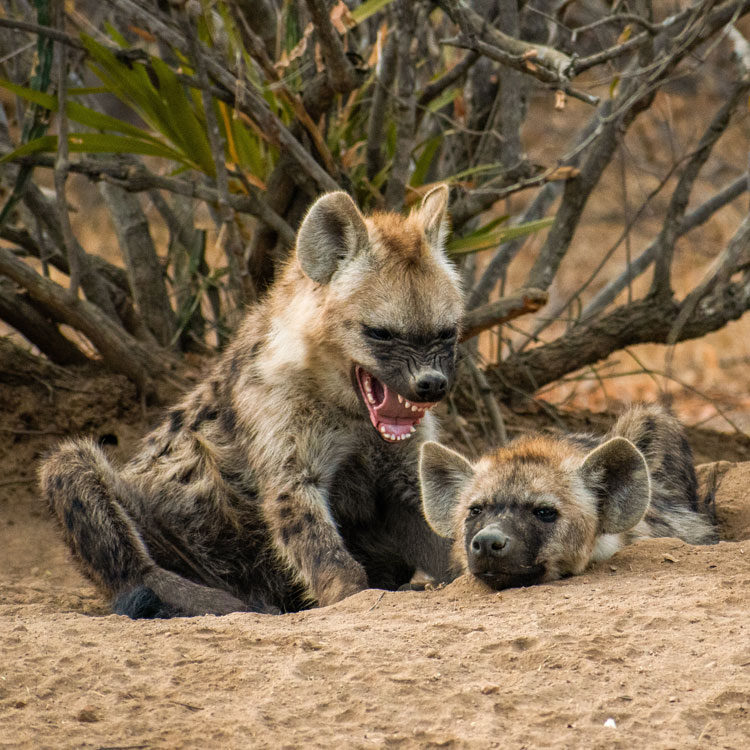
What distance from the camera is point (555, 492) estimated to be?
10.9 feet

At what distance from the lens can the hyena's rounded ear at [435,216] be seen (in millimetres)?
3852

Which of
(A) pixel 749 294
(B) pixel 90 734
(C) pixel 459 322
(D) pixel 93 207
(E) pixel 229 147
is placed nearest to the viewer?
(B) pixel 90 734

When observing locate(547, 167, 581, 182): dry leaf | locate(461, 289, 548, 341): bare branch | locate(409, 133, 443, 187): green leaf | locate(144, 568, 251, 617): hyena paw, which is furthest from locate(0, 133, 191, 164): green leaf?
locate(144, 568, 251, 617): hyena paw

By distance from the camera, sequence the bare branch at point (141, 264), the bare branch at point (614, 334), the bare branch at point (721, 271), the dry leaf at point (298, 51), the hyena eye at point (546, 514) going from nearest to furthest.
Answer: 1. the hyena eye at point (546, 514)
2. the dry leaf at point (298, 51)
3. the bare branch at point (721, 271)
4. the bare branch at point (614, 334)
5. the bare branch at point (141, 264)

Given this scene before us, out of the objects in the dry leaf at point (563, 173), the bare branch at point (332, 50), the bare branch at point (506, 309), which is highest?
the bare branch at point (332, 50)

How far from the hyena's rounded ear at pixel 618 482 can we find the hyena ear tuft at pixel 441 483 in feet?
1.34

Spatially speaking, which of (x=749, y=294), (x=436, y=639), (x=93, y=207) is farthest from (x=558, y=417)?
(x=93, y=207)

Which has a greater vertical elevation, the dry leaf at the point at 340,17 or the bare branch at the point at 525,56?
the dry leaf at the point at 340,17

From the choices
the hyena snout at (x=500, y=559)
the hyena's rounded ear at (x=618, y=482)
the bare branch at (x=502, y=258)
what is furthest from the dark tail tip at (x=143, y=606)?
the bare branch at (x=502, y=258)

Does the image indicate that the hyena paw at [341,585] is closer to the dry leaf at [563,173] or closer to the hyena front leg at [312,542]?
the hyena front leg at [312,542]

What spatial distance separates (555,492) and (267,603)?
3.86 feet

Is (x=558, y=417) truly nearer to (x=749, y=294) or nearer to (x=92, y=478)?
(x=749, y=294)

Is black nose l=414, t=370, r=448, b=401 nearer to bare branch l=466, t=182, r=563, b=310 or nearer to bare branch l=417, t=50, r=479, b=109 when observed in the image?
bare branch l=417, t=50, r=479, b=109

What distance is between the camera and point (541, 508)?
3.28 metres
